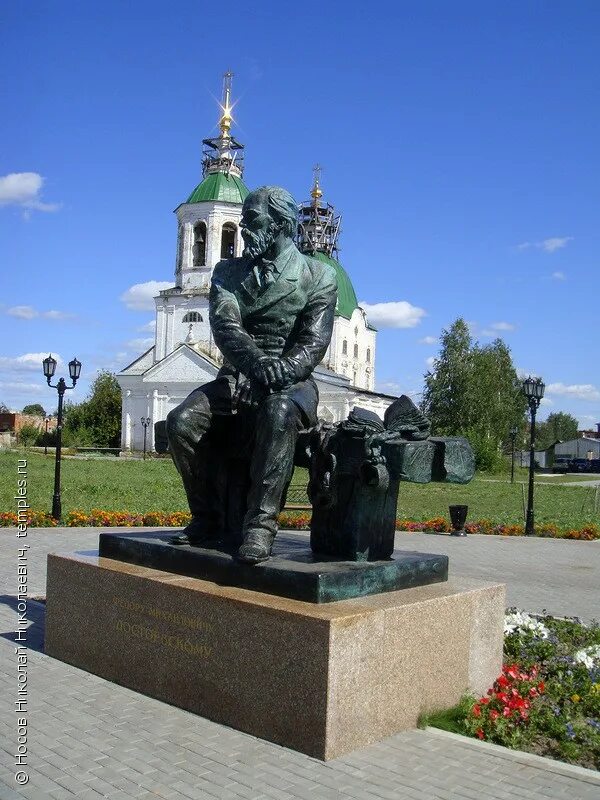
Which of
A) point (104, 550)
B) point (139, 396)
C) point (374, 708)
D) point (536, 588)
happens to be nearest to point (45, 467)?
point (139, 396)

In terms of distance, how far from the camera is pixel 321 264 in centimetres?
541

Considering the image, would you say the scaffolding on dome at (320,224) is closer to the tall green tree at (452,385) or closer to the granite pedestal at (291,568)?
the tall green tree at (452,385)

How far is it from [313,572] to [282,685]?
56cm

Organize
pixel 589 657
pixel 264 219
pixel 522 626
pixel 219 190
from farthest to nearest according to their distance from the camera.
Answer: pixel 219 190, pixel 522 626, pixel 589 657, pixel 264 219

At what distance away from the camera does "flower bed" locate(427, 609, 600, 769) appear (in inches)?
166

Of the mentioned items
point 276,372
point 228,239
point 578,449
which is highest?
point 228,239

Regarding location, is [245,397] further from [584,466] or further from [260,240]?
[584,466]

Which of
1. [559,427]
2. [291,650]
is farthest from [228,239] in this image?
[559,427]

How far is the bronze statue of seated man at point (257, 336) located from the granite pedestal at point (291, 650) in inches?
26.3

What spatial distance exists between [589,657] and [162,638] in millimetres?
2879

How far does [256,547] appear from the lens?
14.8ft

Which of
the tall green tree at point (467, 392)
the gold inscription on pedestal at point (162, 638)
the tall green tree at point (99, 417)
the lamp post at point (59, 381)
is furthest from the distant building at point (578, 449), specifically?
the gold inscription on pedestal at point (162, 638)

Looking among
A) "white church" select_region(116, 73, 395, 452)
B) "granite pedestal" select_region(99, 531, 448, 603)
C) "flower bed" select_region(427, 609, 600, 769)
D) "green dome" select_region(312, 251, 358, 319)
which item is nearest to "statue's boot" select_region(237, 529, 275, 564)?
"granite pedestal" select_region(99, 531, 448, 603)

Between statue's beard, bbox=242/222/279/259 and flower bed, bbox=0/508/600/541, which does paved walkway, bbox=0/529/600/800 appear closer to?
statue's beard, bbox=242/222/279/259
